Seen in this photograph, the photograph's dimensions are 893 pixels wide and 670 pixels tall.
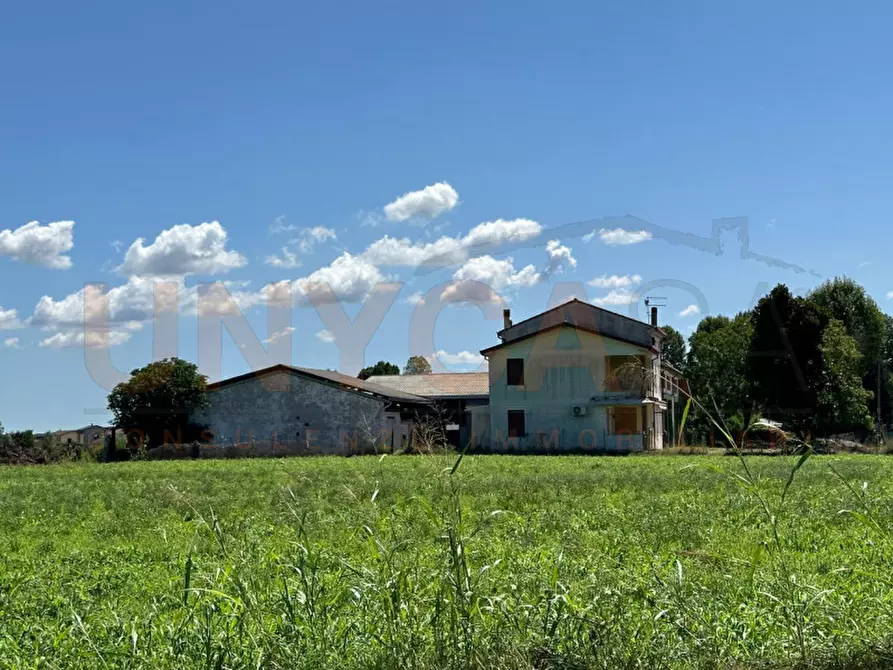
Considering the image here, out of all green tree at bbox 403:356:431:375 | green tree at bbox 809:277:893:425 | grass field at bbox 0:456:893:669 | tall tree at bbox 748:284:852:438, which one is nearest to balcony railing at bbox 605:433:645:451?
tall tree at bbox 748:284:852:438

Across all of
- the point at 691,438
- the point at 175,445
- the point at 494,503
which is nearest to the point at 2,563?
the point at 494,503

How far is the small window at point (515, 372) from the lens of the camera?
44.5 m

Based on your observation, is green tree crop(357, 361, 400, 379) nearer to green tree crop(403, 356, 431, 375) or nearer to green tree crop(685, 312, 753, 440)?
green tree crop(403, 356, 431, 375)

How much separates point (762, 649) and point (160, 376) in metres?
39.0

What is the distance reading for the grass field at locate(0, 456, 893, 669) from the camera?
4.39m

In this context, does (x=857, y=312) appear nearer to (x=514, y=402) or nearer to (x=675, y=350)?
(x=675, y=350)

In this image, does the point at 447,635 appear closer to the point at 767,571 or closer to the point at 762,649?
the point at 762,649

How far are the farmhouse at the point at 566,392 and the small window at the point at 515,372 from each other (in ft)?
0.16

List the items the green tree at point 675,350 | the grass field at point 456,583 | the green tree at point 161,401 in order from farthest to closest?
1. the green tree at point 675,350
2. the green tree at point 161,401
3. the grass field at point 456,583

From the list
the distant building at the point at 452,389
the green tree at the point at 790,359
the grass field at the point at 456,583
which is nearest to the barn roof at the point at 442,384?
the distant building at the point at 452,389

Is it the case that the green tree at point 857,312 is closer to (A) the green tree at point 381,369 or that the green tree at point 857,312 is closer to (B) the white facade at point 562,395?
(B) the white facade at point 562,395

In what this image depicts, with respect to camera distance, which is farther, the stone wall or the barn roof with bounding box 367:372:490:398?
the barn roof with bounding box 367:372:490:398

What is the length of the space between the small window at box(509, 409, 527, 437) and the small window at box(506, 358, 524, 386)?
4.51 feet

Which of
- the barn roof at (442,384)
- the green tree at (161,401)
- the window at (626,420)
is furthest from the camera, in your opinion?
the barn roof at (442,384)
